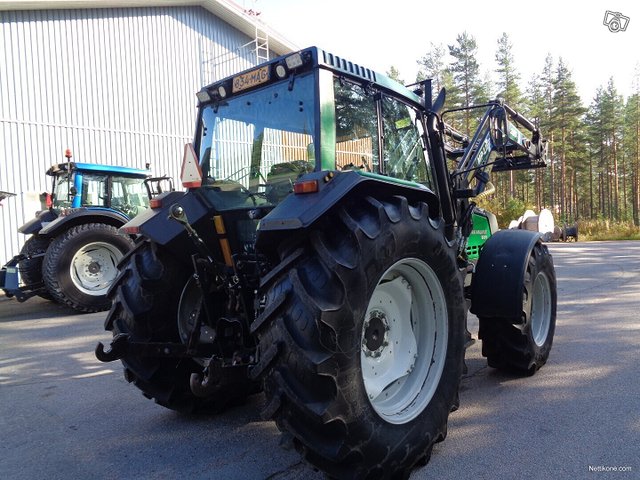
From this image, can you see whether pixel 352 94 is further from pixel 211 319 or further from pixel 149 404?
pixel 149 404

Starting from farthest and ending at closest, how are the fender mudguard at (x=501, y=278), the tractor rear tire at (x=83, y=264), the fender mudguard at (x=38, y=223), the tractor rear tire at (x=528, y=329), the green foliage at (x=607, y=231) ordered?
the green foliage at (x=607, y=231), the fender mudguard at (x=38, y=223), the tractor rear tire at (x=83, y=264), the tractor rear tire at (x=528, y=329), the fender mudguard at (x=501, y=278)

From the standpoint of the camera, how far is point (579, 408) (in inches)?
146

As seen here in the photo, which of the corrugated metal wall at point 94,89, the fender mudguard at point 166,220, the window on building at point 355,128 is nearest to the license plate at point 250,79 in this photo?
the window on building at point 355,128

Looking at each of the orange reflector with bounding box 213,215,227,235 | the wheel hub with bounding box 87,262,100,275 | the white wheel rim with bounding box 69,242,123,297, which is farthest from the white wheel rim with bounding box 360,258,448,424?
the wheel hub with bounding box 87,262,100,275

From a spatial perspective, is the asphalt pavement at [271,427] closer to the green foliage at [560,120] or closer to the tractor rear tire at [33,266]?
the tractor rear tire at [33,266]

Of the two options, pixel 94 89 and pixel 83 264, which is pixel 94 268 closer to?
pixel 83 264

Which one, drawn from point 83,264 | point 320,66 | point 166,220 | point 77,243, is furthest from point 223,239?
point 83,264

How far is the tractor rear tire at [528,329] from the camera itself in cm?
422

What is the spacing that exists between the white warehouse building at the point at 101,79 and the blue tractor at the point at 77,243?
4.73 meters

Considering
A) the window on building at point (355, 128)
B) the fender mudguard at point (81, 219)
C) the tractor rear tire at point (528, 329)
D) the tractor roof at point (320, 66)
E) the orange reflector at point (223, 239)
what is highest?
the tractor roof at point (320, 66)

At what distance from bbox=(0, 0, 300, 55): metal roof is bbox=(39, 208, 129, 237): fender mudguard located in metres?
8.67

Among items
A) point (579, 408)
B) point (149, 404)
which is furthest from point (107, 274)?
point (579, 408)

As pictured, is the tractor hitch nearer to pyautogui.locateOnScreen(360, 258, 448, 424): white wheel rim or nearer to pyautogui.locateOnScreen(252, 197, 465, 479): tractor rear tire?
pyautogui.locateOnScreen(252, 197, 465, 479): tractor rear tire

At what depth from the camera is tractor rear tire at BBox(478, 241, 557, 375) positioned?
4.22m
